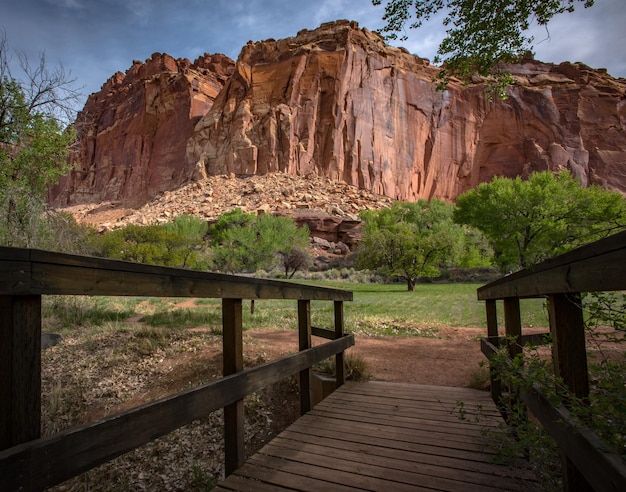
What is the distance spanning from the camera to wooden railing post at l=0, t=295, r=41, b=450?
1.38 m

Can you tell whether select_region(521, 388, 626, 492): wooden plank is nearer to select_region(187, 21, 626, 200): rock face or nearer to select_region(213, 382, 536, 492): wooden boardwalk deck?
select_region(213, 382, 536, 492): wooden boardwalk deck

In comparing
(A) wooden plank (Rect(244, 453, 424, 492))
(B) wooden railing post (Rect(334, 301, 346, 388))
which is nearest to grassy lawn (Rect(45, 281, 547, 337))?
(B) wooden railing post (Rect(334, 301, 346, 388))

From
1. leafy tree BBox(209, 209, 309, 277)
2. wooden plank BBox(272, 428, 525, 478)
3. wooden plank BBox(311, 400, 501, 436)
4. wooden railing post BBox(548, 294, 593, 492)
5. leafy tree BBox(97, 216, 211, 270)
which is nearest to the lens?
wooden railing post BBox(548, 294, 593, 492)

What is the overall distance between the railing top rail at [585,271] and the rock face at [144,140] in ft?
238

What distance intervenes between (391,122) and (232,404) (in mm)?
74038

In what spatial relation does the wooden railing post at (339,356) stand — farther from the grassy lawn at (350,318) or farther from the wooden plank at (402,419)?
the grassy lawn at (350,318)

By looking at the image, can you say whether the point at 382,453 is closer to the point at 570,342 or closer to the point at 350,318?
the point at 570,342

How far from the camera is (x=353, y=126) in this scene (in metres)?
65.4

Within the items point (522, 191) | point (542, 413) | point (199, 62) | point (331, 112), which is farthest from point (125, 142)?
point (542, 413)

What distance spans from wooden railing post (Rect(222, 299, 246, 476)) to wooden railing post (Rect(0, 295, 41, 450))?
52.2 inches

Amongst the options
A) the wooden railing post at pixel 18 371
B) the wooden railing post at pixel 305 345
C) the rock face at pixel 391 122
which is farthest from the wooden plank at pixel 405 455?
the rock face at pixel 391 122

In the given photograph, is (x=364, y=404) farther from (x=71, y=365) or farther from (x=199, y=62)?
(x=199, y=62)

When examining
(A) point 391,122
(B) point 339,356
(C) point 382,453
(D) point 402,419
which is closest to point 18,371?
(C) point 382,453

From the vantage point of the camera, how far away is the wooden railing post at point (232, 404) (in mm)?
2693
